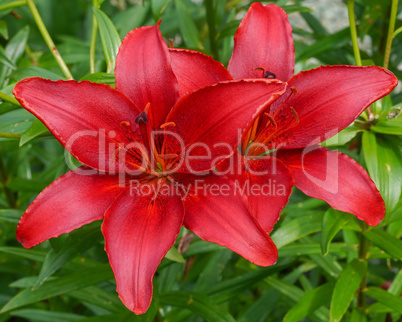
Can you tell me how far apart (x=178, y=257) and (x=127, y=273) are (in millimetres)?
231

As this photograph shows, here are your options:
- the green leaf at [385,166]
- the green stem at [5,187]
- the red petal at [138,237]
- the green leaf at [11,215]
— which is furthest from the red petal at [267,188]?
the green stem at [5,187]

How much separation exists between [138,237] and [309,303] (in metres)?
0.56

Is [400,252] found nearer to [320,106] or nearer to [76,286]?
[320,106]

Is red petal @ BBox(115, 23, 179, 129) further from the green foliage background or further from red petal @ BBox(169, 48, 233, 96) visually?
the green foliage background

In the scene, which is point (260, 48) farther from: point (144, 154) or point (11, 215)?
point (11, 215)

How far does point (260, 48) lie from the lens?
2.89ft

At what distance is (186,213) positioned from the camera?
0.76 m

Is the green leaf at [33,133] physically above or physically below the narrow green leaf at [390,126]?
below

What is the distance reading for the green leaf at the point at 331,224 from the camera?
3.02ft

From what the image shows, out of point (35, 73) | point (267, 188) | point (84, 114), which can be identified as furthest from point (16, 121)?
point (267, 188)

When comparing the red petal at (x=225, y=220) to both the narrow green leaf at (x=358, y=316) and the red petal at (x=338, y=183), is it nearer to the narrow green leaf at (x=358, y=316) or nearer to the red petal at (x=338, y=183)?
the red petal at (x=338, y=183)

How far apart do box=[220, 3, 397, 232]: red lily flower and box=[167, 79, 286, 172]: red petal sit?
0.24 feet

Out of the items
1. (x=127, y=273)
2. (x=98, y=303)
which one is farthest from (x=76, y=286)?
(x=127, y=273)

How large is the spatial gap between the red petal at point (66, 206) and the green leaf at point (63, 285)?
39 centimetres
